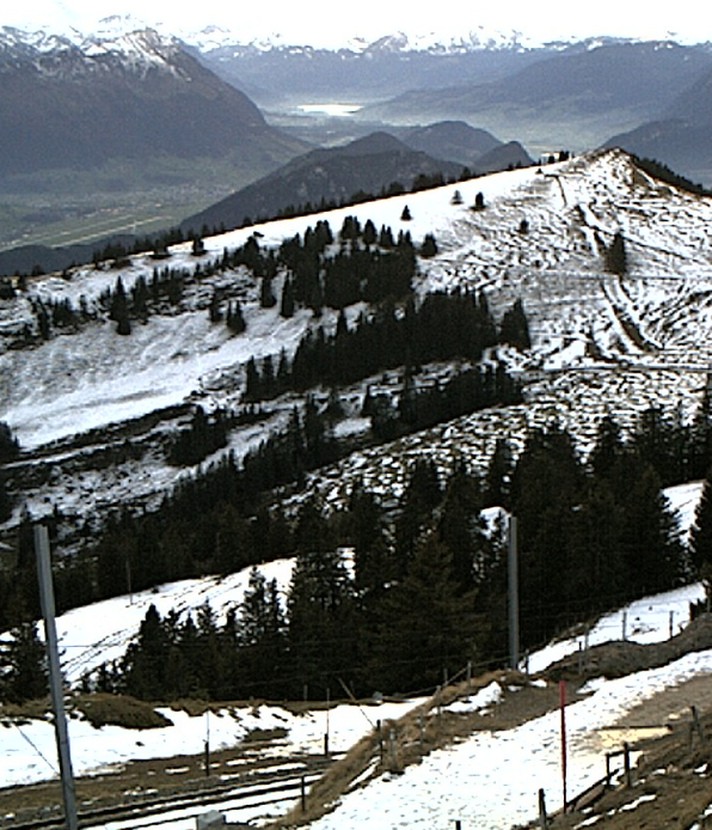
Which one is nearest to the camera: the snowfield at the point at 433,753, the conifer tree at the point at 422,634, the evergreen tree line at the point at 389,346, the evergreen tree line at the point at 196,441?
the snowfield at the point at 433,753

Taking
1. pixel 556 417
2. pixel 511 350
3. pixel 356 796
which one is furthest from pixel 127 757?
pixel 511 350

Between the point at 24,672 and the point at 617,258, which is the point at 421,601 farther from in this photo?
the point at 617,258

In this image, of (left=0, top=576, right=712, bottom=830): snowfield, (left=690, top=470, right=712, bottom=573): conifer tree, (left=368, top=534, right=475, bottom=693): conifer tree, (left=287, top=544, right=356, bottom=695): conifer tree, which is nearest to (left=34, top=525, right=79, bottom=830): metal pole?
(left=0, top=576, right=712, bottom=830): snowfield

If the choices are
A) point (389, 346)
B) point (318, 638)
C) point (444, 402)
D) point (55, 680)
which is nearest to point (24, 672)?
point (318, 638)

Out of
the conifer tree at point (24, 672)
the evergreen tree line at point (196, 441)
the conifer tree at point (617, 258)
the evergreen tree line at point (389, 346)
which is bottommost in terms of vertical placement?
the evergreen tree line at point (196, 441)

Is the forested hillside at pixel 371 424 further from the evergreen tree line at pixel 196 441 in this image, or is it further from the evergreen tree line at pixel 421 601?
the evergreen tree line at pixel 196 441

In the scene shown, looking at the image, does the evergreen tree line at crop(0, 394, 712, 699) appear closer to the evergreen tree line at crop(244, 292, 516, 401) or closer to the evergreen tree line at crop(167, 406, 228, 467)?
the evergreen tree line at crop(167, 406, 228, 467)

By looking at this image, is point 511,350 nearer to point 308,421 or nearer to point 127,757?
point 308,421

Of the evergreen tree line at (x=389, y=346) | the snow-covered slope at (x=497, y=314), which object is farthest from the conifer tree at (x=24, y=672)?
the evergreen tree line at (x=389, y=346)
